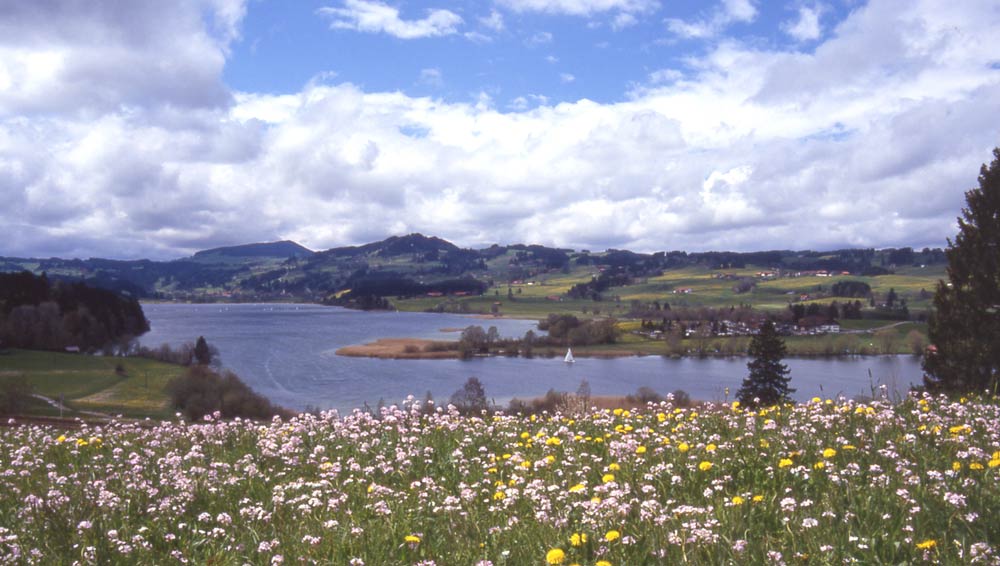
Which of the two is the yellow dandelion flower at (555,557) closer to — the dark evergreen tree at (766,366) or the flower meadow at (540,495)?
the flower meadow at (540,495)

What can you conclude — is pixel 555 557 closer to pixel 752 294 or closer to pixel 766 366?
pixel 766 366

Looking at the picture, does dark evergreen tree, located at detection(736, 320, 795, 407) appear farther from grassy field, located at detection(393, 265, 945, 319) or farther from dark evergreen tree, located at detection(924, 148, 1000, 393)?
grassy field, located at detection(393, 265, 945, 319)

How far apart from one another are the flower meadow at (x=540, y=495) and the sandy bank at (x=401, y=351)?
90904mm

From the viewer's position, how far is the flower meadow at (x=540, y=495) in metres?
4.08

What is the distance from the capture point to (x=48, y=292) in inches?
4003

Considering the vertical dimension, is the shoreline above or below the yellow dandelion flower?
below

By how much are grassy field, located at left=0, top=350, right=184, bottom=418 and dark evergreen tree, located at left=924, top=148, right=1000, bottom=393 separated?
41854 mm

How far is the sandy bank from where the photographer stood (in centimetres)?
9912

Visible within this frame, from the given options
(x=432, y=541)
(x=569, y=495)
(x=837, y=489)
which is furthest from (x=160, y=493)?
(x=837, y=489)

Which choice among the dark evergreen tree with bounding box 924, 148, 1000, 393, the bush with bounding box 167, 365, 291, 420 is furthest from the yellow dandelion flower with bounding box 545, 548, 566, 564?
the bush with bounding box 167, 365, 291, 420

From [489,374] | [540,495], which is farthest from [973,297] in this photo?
[489,374]

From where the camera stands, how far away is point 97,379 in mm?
67250

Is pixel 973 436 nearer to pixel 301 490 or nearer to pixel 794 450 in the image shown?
pixel 794 450

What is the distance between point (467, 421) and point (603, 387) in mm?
58287
